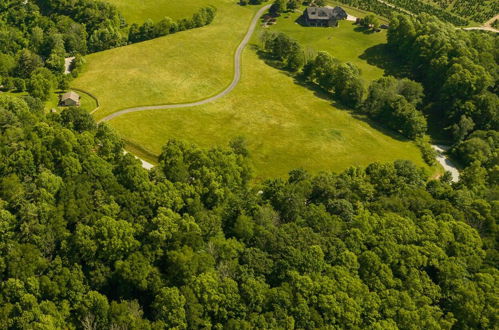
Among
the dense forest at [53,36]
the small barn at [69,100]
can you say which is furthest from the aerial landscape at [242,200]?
the small barn at [69,100]

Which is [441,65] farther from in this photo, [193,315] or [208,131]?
[193,315]

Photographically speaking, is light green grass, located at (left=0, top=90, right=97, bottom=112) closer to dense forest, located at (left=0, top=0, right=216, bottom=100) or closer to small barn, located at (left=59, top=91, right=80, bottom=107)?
small barn, located at (left=59, top=91, right=80, bottom=107)

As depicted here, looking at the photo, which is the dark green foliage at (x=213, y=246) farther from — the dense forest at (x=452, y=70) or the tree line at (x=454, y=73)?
the dense forest at (x=452, y=70)

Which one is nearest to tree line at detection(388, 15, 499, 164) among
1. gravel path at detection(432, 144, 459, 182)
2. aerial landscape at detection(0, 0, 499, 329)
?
aerial landscape at detection(0, 0, 499, 329)

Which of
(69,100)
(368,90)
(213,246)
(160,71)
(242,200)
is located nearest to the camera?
(213,246)

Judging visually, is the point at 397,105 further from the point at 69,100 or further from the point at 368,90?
the point at 69,100

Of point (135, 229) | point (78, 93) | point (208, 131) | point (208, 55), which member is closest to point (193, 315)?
point (135, 229)

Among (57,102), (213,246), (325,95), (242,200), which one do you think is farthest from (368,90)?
(57,102)
